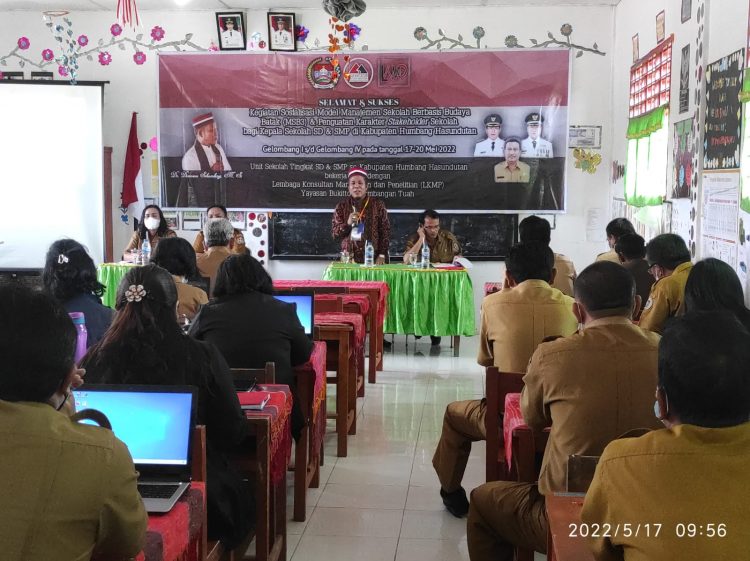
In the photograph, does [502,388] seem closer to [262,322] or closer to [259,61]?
[262,322]

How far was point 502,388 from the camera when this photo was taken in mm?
3143

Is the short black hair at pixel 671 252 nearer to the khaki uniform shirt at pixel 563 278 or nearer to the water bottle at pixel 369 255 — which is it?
the khaki uniform shirt at pixel 563 278

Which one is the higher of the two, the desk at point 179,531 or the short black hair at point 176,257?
the short black hair at point 176,257

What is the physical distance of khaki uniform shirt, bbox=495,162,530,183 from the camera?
8570mm

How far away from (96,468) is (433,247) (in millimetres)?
6576

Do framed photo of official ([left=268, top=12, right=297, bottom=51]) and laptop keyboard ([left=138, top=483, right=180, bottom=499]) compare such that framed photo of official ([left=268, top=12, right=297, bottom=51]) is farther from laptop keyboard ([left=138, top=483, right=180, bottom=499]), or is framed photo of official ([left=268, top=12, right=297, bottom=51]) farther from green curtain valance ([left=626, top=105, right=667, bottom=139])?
laptop keyboard ([left=138, top=483, right=180, bottom=499])

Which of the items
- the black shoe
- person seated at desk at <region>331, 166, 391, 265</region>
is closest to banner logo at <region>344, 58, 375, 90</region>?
person seated at desk at <region>331, 166, 391, 265</region>

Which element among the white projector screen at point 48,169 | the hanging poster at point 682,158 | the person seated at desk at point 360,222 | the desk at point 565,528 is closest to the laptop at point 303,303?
the desk at point 565,528

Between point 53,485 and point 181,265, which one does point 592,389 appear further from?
point 181,265

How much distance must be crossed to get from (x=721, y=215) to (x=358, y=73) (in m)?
4.70

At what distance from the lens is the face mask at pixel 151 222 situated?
7.82m

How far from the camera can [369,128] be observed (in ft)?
28.6

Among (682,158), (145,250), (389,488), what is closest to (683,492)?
(389,488)

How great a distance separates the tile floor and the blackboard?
2537mm
